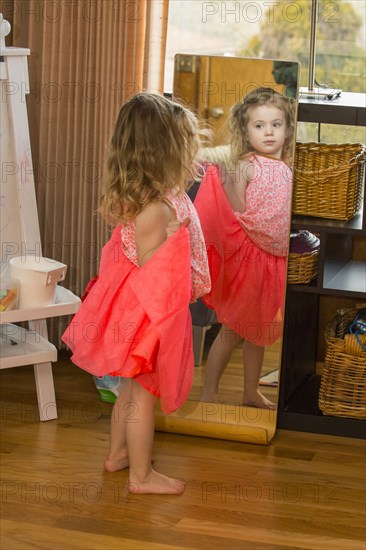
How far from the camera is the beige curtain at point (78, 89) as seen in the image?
2986mm

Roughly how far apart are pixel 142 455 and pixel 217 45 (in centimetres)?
162

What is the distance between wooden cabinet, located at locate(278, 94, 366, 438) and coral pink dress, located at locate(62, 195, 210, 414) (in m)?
0.40

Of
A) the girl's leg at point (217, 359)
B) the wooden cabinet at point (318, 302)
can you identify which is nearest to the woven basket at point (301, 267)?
the wooden cabinet at point (318, 302)

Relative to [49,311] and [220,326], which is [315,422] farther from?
[49,311]

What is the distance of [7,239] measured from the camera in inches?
110

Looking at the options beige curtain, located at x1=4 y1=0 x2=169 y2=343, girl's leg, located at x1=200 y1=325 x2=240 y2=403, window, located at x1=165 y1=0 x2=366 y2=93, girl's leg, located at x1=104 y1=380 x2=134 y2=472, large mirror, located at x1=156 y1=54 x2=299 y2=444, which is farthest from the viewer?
window, located at x1=165 y1=0 x2=366 y2=93

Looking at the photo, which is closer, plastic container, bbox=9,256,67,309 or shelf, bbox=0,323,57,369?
plastic container, bbox=9,256,67,309

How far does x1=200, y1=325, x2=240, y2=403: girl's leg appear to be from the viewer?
2.64 meters

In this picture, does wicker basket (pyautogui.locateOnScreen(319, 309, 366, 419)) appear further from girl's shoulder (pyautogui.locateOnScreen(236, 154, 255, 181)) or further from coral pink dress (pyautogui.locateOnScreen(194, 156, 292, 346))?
girl's shoulder (pyautogui.locateOnScreen(236, 154, 255, 181))

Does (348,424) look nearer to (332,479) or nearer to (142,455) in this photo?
(332,479)

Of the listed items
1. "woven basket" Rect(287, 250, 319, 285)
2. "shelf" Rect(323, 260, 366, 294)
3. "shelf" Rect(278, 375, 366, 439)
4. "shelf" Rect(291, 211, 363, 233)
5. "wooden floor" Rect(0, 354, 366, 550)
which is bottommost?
"wooden floor" Rect(0, 354, 366, 550)

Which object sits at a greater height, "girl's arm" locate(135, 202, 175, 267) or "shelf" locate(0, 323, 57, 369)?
"girl's arm" locate(135, 202, 175, 267)

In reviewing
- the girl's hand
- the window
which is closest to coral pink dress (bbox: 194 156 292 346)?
the girl's hand

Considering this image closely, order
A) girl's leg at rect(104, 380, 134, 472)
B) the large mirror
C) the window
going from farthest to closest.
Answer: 1. the window
2. the large mirror
3. girl's leg at rect(104, 380, 134, 472)
